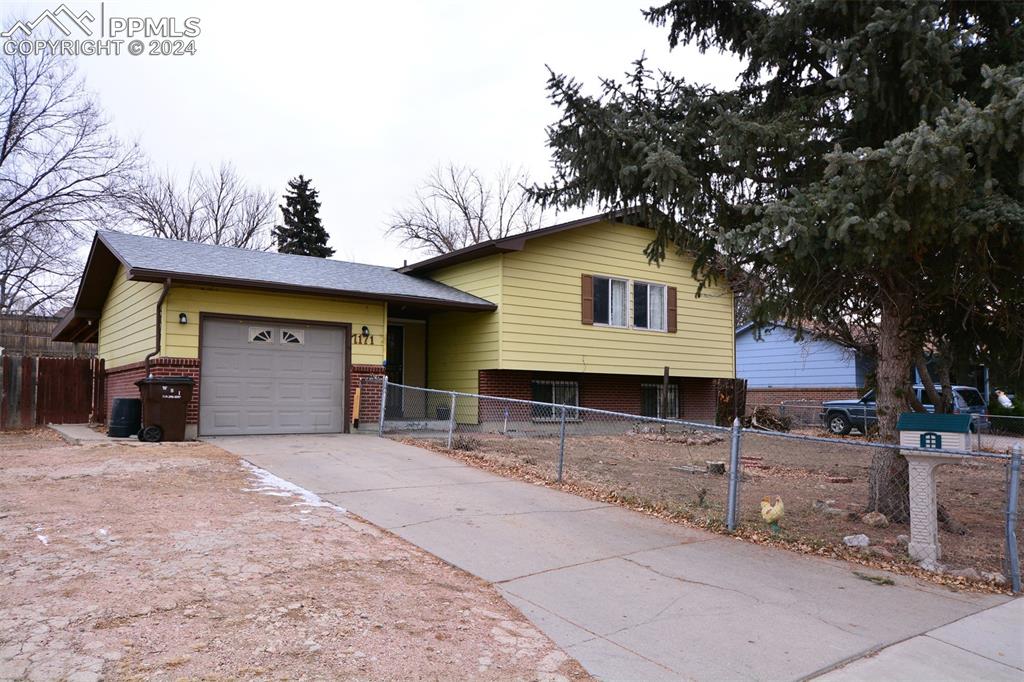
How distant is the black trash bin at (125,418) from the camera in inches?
483

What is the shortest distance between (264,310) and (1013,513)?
11.6m

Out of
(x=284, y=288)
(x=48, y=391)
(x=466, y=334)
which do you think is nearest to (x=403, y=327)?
(x=466, y=334)

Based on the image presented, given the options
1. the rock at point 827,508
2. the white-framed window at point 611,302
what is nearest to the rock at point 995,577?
the rock at point 827,508

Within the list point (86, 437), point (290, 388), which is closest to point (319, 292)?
point (290, 388)

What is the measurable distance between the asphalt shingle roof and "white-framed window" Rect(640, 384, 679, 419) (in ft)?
19.7

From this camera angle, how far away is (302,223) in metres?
38.2

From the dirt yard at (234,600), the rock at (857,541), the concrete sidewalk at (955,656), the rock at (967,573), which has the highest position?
the dirt yard at (234,600)

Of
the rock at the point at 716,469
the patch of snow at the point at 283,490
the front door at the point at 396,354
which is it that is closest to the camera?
the patch of snow at the point at 283,490

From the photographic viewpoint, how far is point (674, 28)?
27.1ft

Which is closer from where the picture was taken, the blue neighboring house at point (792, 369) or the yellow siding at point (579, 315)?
the yellow siding at point (579, 315)

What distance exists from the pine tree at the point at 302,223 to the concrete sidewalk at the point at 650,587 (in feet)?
103

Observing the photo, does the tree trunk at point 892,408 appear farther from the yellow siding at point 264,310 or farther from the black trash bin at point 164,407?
the black trash bin at point 164,407

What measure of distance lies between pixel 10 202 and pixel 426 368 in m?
16.9

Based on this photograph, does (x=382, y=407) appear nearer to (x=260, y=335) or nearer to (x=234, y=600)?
(x=260, y=335)
